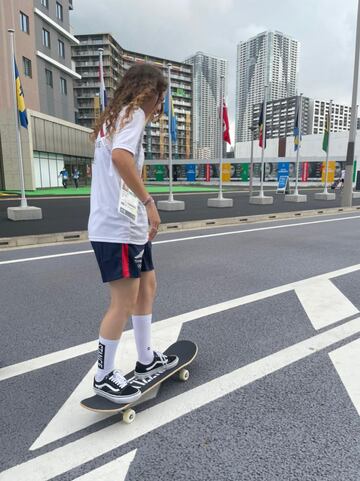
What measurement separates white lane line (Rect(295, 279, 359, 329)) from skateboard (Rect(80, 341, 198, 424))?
5.01 ft

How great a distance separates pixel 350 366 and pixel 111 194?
2.25 meters

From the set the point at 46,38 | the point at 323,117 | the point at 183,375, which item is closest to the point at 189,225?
the point at 183,375

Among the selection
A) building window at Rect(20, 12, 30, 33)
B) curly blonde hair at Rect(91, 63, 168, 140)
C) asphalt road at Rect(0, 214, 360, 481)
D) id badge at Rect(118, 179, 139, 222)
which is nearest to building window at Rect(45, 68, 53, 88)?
building window at Rect(20, 12, 30, 33)

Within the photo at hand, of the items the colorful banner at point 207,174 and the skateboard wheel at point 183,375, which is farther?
the colorful banner at point 207,174

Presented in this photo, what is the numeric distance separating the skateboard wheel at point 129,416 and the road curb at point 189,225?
715 cm

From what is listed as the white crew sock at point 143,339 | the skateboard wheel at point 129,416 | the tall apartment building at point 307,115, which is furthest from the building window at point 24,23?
the skateboard wheel at point 129,416

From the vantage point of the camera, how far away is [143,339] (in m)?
2.70

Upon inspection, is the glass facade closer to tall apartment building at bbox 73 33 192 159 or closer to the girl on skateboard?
the girl on skateboard

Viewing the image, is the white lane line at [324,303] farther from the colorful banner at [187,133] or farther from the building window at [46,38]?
the colorful banner at [187,133]

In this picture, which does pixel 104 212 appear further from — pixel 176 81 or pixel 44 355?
pixel 176 81

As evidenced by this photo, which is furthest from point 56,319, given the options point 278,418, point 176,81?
point 176,81

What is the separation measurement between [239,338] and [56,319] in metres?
1.93

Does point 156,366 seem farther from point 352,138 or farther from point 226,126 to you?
point 352,138

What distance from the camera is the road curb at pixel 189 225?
28.9 ft
